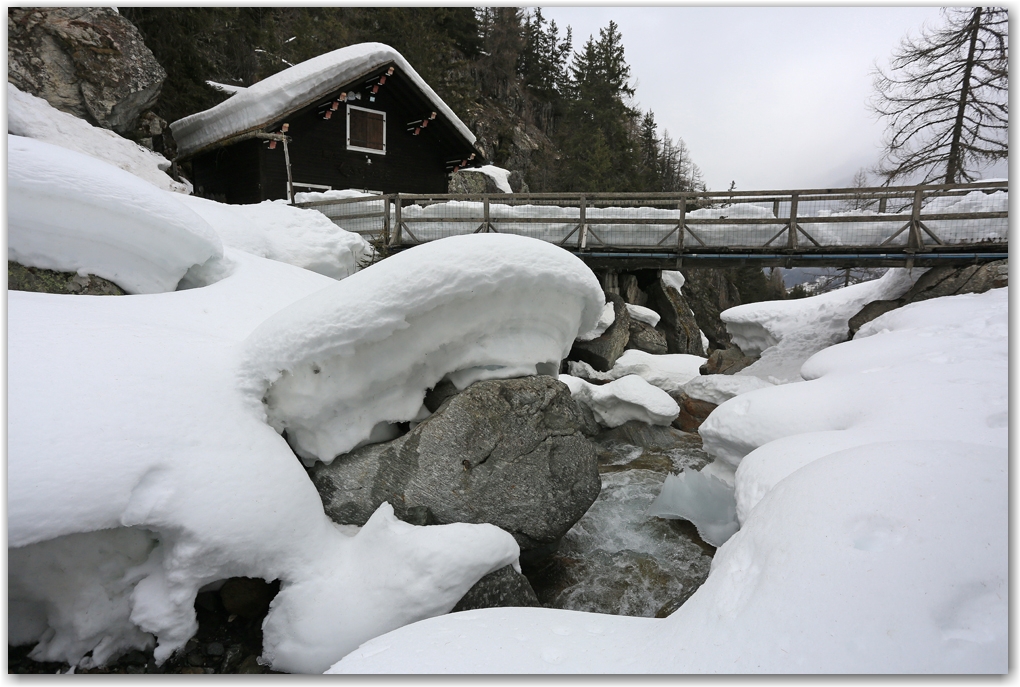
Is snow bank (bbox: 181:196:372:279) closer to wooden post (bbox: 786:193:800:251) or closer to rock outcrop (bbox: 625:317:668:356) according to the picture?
rock outcrop (bbox: 625:317:668:356)

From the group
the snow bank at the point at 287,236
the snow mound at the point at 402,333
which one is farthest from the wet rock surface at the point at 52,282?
the snow bank at the point at 287,236

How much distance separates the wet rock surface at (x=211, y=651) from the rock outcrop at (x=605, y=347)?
8.81 meters

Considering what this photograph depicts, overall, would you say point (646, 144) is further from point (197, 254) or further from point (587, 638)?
point (587, 638)

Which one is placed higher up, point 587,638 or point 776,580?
point 776,580

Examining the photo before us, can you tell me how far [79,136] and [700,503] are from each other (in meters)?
12.1

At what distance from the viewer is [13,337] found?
249 cm

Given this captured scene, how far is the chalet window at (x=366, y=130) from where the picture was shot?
13586 mm

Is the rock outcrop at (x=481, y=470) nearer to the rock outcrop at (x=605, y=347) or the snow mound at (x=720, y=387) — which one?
the snow mound at (x=720, y=387)

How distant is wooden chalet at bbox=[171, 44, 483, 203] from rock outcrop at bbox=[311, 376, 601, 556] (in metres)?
10.9

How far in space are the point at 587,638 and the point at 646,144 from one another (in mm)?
30583

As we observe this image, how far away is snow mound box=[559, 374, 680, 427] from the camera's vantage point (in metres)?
→ 7.82

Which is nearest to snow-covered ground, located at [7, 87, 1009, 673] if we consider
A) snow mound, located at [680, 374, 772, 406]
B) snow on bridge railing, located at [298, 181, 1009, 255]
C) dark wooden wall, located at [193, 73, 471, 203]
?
snow mound, located at [680, 374, 772, 406]

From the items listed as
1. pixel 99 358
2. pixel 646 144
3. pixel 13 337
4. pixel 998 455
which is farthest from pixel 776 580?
pixel 646 144

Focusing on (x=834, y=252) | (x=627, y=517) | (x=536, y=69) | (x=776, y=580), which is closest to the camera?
(x=776, y=580)
